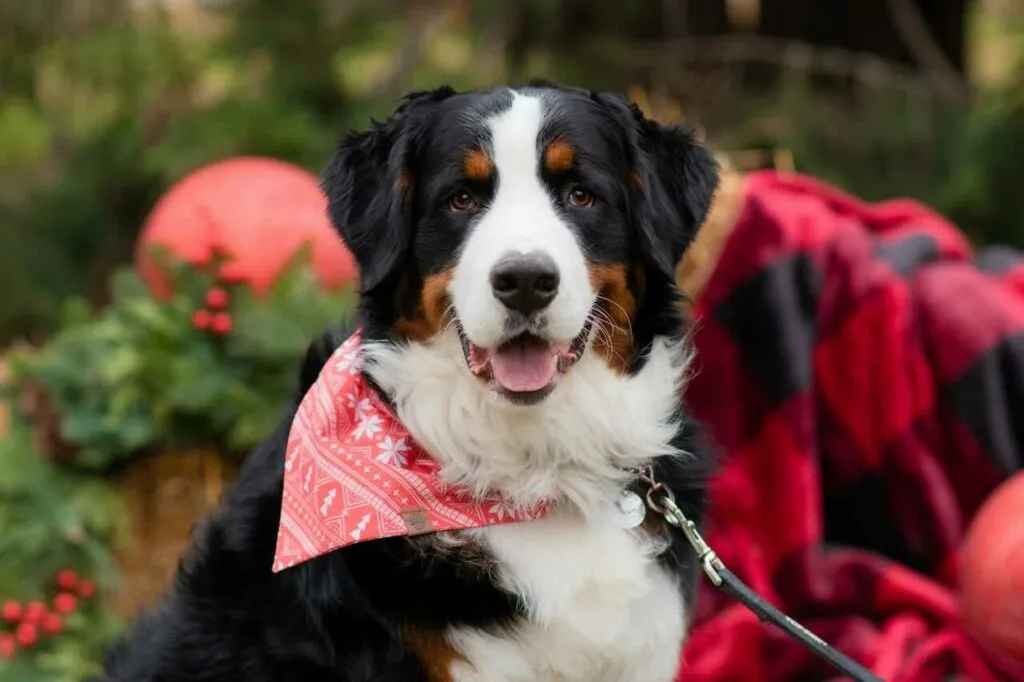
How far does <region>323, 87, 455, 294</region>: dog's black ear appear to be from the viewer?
247 cm

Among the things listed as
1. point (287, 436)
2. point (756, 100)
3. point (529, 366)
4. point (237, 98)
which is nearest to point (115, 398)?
point (287, 436)

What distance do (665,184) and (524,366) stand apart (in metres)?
0.55

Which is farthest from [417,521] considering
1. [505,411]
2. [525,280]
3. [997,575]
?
[997,575]

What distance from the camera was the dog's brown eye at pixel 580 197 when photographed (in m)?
2.44

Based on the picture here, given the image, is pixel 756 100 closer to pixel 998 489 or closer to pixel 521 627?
pixel 998 489

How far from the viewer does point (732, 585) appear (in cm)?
247

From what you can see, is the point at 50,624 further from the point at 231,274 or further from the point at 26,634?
the point at 231,274

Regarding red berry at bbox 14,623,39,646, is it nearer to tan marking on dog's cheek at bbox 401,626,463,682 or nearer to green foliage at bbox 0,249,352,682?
green foliage at bbox 0,249,352,682

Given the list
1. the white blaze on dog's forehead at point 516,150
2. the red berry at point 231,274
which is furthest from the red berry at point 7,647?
the white blaze on dog's forehead at point 516,150

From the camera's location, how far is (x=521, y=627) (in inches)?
94.1

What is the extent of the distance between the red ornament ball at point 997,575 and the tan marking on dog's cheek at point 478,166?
184 centimetres

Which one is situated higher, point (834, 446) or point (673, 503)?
point (673, 503)

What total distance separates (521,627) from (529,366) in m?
0.53

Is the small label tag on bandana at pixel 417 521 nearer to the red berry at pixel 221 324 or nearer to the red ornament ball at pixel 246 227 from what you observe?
the red berry at pixel 221 324
